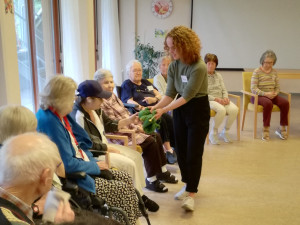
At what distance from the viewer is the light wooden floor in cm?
285

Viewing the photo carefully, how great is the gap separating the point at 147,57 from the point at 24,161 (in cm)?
617

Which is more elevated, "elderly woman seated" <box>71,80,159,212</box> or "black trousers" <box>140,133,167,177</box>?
"elderly woman seated" <box>71,80,159,212</box>

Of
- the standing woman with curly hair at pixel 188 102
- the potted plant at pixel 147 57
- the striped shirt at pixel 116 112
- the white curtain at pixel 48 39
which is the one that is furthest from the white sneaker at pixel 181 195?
the potted plant at pixel 147 57

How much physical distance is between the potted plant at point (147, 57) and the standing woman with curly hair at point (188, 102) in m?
4.18

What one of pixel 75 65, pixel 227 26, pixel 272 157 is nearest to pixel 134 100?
pixel 75 65

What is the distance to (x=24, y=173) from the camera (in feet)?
4.21

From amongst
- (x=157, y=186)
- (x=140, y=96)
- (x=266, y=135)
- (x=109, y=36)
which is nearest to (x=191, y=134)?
(x=157, y=186)

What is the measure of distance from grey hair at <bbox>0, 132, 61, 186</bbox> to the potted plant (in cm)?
583

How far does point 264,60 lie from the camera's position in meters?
5.02

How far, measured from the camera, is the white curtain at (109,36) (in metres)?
5.87

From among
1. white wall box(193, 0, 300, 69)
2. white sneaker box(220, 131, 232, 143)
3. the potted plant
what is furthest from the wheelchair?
white wall box(193, 0, 300, 69)

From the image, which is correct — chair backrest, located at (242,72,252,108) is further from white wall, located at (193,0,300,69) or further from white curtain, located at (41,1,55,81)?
white wall, located at (193,0,300,69)

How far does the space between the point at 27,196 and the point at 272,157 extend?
3.52m

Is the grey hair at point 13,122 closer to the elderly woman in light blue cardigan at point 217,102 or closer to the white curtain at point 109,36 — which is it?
the elderly woman in light blue cardigan at point 217,102
